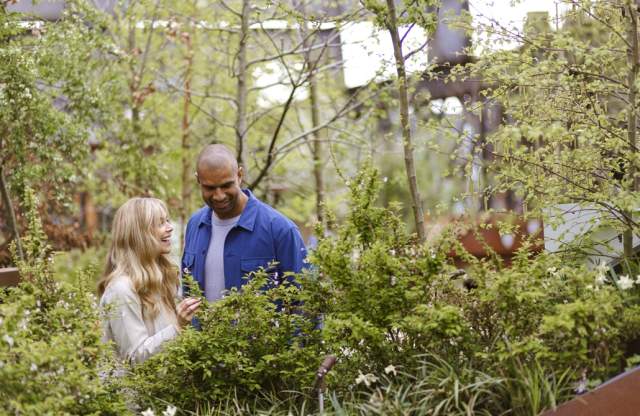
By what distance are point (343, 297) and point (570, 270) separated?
3.79ft

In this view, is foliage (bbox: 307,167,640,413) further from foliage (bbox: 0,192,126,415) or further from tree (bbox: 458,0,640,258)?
foliage (bbox: 0,192,126,415)

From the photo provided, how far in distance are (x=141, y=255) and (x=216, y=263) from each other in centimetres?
68

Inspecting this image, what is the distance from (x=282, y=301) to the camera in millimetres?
5250

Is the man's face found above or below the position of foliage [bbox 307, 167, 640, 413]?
above

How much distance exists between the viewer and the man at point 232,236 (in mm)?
5523

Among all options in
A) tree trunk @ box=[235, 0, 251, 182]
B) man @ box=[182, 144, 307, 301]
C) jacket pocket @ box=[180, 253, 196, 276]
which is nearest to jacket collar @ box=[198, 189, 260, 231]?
man @ box=[182, 144, 307, 301]

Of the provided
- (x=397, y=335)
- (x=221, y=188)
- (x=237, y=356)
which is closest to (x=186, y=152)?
(x=221, y=188)

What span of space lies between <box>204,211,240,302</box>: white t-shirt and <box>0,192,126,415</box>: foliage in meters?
0.97

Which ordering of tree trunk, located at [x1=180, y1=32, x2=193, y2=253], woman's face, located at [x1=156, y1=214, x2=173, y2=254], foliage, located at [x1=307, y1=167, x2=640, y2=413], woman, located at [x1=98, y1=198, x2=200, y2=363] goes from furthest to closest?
1. tree trunk, located at [x1=180, y1=32, x2=193, y2=253]
2. woman's face, located at [x1=156, y1=214, x2=173, y2=254]
3. woman, located at [x1=98, y1=198, x2=200, y2=363]
4. foliage, located at [x1=307, y1=167, x2=640, y2=413]

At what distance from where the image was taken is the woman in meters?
4.89

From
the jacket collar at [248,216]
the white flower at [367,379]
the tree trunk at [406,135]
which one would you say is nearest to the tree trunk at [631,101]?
the tree trunk at [406,135]

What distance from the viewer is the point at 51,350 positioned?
13.1 ft

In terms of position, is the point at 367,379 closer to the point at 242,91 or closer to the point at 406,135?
the point at 406,135

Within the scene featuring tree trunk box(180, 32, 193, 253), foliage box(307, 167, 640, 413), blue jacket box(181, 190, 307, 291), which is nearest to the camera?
foliage box(307, 167, 640, 413)
